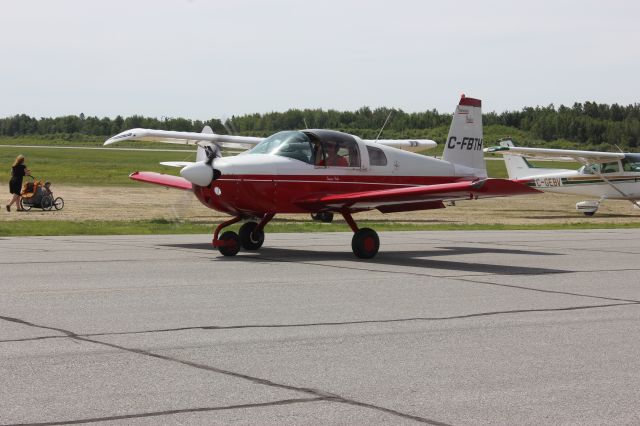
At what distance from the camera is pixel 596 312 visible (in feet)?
32.2

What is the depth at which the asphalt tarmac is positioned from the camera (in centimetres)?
577

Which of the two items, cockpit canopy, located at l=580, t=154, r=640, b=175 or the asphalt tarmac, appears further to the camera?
cockpit canopy, located at l=580, t=154, r=640, b=175

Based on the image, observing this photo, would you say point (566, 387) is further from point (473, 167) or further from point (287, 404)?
point (473, 167)

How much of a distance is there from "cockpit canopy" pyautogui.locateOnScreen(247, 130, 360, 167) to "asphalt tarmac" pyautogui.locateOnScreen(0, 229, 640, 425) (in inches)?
83.7

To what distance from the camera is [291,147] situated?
16.0m

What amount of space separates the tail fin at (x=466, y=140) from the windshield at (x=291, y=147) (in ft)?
12.5

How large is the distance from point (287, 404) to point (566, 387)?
1.87m

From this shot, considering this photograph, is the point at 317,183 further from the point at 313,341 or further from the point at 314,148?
the point at 313,341

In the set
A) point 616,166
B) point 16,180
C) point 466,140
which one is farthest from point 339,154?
point 616,166

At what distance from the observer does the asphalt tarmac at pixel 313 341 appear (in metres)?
5.77

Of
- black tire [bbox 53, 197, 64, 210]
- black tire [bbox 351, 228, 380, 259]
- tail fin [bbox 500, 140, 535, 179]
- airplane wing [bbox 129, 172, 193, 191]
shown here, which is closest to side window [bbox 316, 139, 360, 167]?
black tire [bbox 351, 228, 380, 259]

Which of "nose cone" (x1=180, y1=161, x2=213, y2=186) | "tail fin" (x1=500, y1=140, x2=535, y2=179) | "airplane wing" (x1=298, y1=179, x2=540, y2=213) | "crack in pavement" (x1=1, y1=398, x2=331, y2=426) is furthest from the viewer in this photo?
"tail fin" (x1=500, y1=140, x2=535, y2=179)

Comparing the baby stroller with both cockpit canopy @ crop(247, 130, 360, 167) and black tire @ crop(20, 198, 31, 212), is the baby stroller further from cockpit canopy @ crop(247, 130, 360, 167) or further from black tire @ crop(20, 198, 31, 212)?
cockpit canopy @ crop(247, 130, 360, 167)

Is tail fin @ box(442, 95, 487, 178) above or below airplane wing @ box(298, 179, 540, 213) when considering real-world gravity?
above
